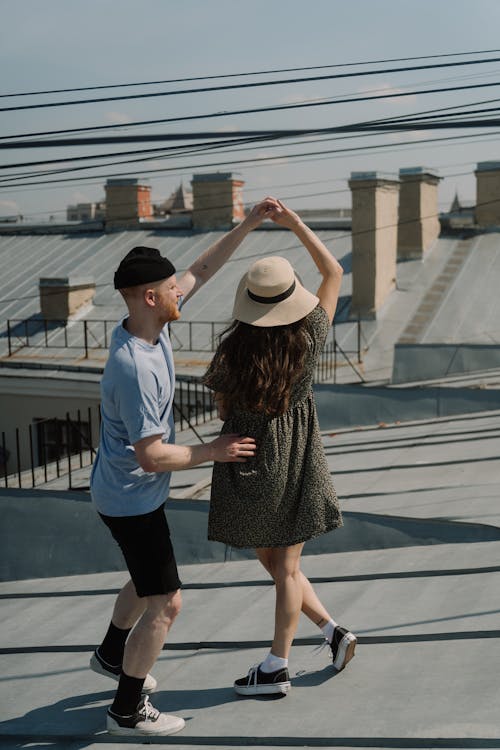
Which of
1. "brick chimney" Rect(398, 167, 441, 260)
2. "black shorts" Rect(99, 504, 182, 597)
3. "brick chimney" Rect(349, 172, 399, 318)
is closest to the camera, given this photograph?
"black shorts" Rect(99, 504, 182, 597)

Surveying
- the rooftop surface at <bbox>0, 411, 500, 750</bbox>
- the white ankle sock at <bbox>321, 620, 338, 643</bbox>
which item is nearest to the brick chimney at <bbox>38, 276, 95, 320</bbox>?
the rooftop surface at <bbox>0, 411, 500, 750</bbox>

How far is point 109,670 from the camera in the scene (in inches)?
130

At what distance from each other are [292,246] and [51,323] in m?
5.36

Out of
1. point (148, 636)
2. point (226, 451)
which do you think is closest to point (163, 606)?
point (148, 636)

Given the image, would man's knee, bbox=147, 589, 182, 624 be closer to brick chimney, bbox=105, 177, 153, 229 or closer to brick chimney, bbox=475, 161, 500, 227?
brick chimney, bbox=475, 161, 500, 227

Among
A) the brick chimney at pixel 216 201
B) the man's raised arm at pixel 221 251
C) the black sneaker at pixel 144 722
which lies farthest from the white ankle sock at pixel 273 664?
the brick chimney at pixel 216 201

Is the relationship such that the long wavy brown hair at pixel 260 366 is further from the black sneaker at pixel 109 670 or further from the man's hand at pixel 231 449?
the black sneaker at pixel 109 670

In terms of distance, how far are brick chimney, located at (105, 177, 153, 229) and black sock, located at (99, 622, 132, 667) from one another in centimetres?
2135

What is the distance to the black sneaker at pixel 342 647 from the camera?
3.24 metres

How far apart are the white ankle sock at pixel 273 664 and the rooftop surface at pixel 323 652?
0.37ft

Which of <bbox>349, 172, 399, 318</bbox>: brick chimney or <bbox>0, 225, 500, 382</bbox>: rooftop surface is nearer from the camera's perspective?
<bbox>0, 225, 500, 382</bbox>: rooftop surface

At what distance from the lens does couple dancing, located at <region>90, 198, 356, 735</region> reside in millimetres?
2895

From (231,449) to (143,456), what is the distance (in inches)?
10.8

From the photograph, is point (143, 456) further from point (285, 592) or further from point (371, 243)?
point (371, 243)
